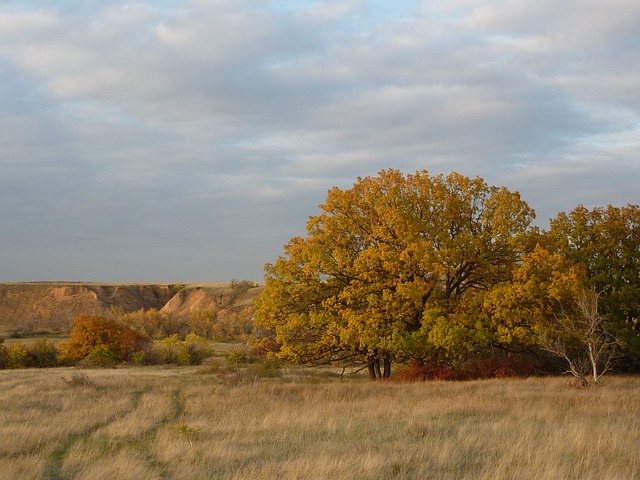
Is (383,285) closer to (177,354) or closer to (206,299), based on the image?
(177,354)

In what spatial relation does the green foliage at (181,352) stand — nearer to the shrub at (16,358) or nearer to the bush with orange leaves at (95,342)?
the bush with orange leaves at (95,342)

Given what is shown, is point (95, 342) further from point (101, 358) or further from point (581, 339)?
point (581, 339)

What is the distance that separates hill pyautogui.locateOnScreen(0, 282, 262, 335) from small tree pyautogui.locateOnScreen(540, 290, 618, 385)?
9863 cm

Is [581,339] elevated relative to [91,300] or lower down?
elevated

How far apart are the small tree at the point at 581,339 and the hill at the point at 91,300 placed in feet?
324

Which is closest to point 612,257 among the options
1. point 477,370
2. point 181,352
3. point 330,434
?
point 477,370

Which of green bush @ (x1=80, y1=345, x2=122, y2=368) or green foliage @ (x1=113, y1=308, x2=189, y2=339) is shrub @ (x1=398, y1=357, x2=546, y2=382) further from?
green foliage @ (x1=113, y1=308, x2=189, y2=339)

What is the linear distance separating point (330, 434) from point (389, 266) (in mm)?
15285

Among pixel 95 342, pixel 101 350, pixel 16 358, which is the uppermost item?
pixel 95 342

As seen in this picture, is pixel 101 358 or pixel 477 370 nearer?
pixel 477 370

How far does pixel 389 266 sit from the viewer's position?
28641 mm

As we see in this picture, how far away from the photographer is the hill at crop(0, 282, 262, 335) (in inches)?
5290

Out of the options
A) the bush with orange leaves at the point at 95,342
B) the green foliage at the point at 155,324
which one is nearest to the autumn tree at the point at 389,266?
the bush with orange leaves at the point at 95,342

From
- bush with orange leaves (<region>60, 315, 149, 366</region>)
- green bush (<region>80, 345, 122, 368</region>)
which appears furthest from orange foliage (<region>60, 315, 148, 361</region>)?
green bush (<region>80, 345, 122, 368</region>)
